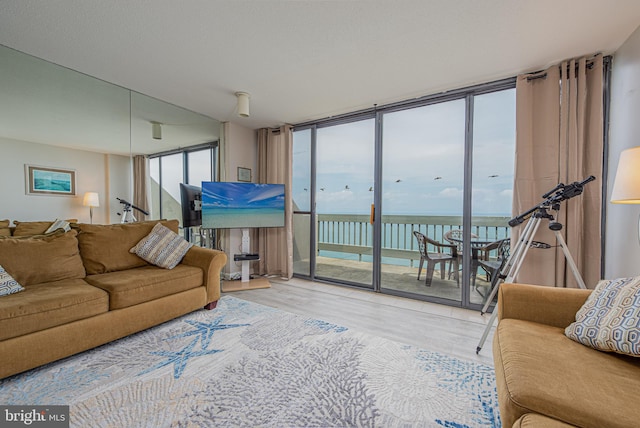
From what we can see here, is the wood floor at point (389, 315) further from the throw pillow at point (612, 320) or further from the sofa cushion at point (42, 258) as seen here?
the sofa cushion at point (42, 258)

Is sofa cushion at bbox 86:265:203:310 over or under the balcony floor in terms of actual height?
over

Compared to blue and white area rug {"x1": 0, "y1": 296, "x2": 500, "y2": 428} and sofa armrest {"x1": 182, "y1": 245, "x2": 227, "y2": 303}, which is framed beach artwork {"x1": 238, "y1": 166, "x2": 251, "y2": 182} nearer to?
sofa armrest {"x1": 182, "y1": 245, "x2": 227, "y2": 303}

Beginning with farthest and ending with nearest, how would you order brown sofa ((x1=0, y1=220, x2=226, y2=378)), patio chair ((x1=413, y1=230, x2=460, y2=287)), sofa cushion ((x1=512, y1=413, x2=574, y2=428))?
patio chair ((x1=413, y1=230, x2=460, y2=287)) → brown sofa ((x1=0, y1=220, x2=226, y2=378)) → sofa cushion ((x1=512, y1=413, x2=574, y2=428))

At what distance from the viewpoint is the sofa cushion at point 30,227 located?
7.38 ft

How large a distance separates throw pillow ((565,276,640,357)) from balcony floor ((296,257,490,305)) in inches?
61.5

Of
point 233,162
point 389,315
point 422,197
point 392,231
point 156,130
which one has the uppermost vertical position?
point 156,130

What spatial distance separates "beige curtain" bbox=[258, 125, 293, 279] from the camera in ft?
13.0

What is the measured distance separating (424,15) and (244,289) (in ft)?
11.0

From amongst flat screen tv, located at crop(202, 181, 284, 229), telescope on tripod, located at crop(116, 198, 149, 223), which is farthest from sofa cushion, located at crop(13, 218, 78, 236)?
flat screen tv, located at crop(202, 181, 284, 229)

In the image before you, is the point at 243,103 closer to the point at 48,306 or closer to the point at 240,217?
the point at 240,217

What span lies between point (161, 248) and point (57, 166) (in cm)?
123

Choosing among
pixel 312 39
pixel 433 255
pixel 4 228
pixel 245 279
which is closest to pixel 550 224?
pixel 433 255

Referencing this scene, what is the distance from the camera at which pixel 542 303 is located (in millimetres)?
1500

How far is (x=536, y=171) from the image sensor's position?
2363mm
